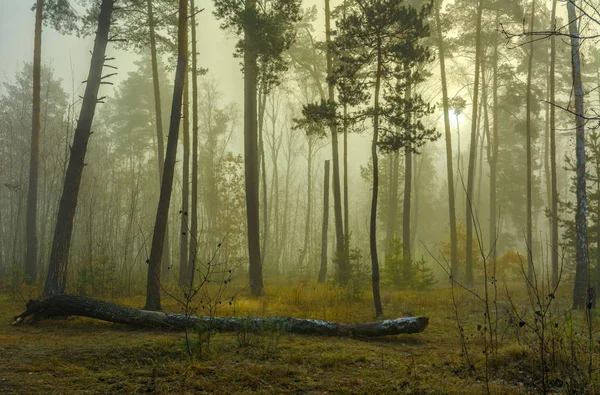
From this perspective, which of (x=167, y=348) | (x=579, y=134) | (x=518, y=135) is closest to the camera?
(x=167, y=348)

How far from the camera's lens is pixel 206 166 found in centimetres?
3541

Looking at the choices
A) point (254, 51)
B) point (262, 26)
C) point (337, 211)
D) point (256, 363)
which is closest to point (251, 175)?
point (254, 51)

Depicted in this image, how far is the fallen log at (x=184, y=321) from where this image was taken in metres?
7.62

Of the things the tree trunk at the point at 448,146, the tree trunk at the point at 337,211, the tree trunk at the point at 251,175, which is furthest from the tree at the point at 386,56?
the tree trunk at the point at 448,146

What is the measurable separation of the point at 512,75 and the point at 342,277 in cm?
1711

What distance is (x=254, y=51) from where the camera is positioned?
1369 centimetres

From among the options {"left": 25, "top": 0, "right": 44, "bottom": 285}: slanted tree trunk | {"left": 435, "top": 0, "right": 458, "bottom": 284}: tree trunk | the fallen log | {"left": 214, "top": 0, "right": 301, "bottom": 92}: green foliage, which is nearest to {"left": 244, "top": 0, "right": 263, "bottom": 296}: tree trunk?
{"left": 214, "top": 0, "right": 301, "bottom": 92}: green foliage

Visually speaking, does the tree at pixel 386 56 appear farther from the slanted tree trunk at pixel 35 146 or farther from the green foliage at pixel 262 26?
the slanted tree trunk at pixel 35 146

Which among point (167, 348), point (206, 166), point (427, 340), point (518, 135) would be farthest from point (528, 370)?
point (518, 135)

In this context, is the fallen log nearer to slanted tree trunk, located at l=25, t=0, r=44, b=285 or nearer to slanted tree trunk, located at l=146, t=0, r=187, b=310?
slanted tree trunk, located at l=146, t=0, r=187, b=310

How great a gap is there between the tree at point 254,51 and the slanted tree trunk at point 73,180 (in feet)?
12.8

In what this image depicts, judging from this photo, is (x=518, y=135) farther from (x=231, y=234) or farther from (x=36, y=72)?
(x=36, y=72)

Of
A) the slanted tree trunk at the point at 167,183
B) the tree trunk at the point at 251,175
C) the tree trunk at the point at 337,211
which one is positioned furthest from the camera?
the tree trunk at the point at 337,211

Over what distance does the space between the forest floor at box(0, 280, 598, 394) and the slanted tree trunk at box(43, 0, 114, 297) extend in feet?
5.94
